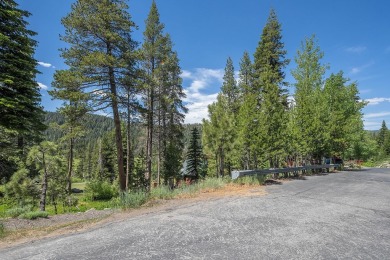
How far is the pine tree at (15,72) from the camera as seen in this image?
509 inches

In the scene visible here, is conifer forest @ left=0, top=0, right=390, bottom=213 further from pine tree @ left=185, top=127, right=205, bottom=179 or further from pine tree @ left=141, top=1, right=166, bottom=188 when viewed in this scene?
pine tree @ left=185, top=127, right=205, bottom=179

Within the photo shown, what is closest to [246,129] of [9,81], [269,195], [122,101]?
[269,195]

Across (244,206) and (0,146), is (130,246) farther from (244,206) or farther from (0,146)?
(0,146)

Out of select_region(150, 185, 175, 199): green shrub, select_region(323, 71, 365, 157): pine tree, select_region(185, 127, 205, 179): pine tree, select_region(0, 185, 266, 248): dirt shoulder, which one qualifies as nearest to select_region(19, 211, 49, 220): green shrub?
select_region(0, 185, 266, 248): dirt shoulder

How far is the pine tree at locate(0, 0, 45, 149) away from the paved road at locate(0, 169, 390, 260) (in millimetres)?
10138

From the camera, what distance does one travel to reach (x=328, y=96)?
1065 inches

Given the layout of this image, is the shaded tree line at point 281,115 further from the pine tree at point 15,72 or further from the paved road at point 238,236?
the pine tree at point 15,72

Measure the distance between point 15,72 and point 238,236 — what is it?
14.5 m

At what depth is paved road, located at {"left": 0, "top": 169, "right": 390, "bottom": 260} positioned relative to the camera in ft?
15.0

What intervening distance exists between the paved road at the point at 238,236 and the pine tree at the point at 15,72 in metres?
10.1

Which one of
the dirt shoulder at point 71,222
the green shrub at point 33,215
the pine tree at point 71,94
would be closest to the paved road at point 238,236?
the dirt shoulder at point 71,222

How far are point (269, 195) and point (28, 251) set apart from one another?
8493mm

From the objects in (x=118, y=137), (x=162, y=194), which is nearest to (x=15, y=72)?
(x=118, y=137)

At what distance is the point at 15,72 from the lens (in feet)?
43.9
